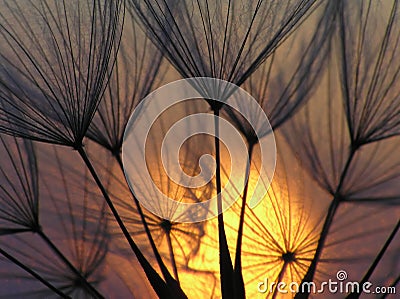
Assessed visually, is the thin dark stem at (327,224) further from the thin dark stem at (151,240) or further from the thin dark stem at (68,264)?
the thin dark stem at (68,264)

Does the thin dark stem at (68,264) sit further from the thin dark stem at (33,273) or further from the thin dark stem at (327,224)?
the thin dark stem at (327,224)

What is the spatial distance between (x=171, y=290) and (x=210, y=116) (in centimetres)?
69

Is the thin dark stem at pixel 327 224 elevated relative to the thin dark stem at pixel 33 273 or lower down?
elevated

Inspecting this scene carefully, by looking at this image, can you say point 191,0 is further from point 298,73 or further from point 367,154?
point 367,154

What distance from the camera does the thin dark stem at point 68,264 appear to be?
78.5 inches

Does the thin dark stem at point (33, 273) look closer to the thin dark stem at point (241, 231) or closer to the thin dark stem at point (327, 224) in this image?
the thin dark stem at point (241, 231)

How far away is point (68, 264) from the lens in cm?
199

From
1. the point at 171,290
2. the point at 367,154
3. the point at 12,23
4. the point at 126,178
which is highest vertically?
the point at 12,23

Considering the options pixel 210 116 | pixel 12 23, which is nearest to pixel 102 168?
pixel 210 116

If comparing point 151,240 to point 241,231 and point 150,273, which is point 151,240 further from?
point 241,231

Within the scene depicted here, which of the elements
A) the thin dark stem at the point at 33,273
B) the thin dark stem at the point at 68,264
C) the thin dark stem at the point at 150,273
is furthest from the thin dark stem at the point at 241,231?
the thin dark stem at the point at 33,273

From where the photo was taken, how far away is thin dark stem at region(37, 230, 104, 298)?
199cm

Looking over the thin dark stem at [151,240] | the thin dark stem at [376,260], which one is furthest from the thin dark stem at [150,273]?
the thin dark stem at [376,260]

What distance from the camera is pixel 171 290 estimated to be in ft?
6.28
